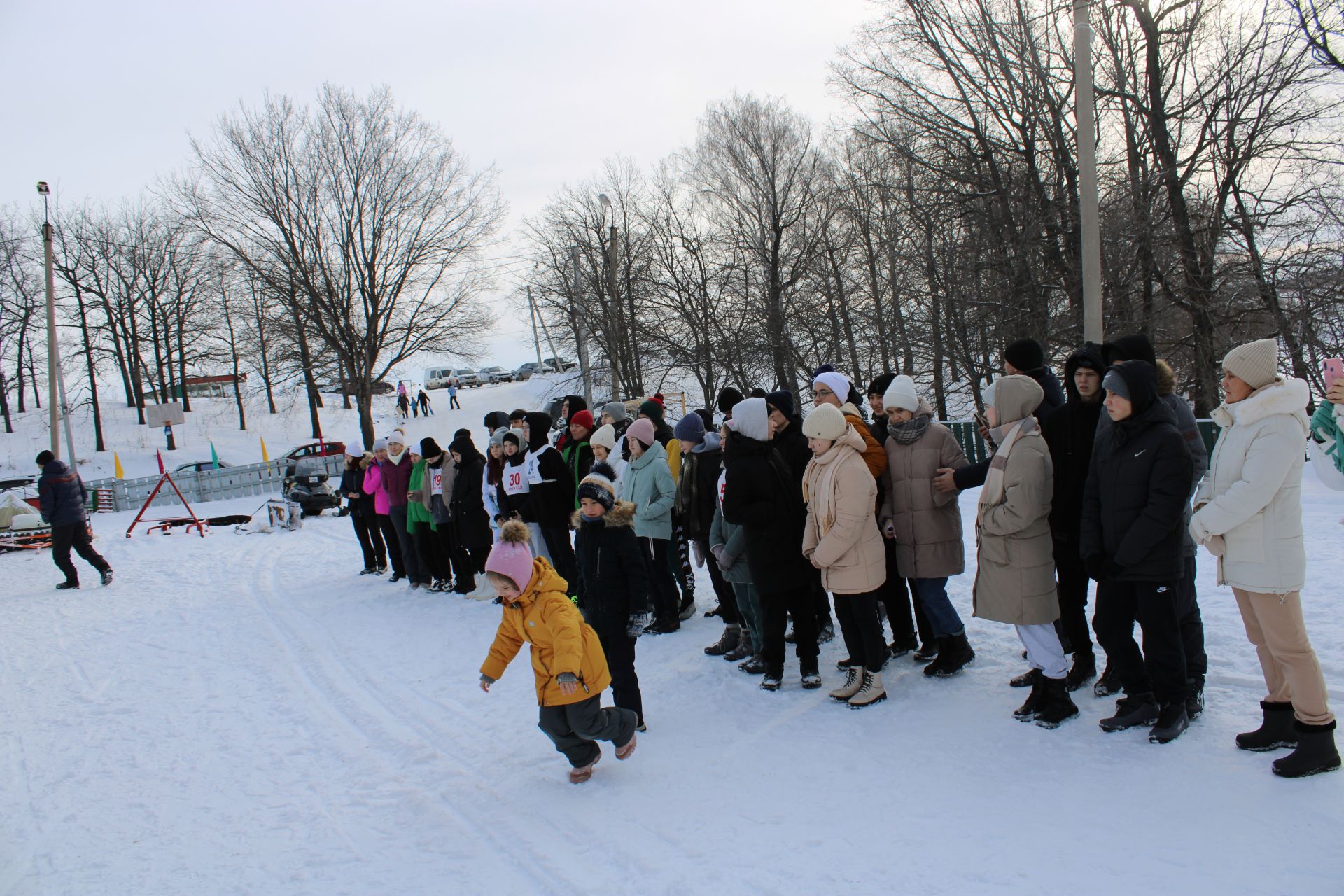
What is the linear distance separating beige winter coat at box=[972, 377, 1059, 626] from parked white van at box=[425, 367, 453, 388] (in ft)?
208

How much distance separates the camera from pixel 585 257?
29.3 meters

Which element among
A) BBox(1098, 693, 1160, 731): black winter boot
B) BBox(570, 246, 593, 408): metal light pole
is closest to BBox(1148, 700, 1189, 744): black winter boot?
BBox(1098, 693, 1160, 731): black winter boot

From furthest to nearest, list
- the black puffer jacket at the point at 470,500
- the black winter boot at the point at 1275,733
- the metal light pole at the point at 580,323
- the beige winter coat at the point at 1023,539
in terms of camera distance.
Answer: the metal light pole at the point at 580,323 → the black puffer jacket at the point at 470,500 → the beige winter coat at the point at 1023,539 → the black winter boot at the point at 1275,733

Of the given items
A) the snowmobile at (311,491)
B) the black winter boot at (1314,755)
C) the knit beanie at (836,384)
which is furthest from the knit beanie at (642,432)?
the snowmobile at (311,491)

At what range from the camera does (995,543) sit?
477 centimetres

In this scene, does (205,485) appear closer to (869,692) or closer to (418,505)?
(418,505)

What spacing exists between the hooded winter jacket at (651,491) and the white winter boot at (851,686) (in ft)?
7.46

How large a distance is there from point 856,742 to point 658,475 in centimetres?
298

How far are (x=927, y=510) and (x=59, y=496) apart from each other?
12.1 metres

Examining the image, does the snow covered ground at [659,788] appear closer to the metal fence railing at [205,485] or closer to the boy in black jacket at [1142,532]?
the boy in black jacket at [1142,532]

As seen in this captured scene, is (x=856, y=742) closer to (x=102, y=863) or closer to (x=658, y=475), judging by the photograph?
(x=658, y=475)

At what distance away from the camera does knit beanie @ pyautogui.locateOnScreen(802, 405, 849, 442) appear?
5.16 metres

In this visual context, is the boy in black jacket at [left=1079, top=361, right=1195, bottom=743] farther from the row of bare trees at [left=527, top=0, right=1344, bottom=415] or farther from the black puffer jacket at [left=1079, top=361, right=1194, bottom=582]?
the row of bare trees at [left=527, top=0, right=1344, bottom=415]

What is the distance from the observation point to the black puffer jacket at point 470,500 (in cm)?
939
